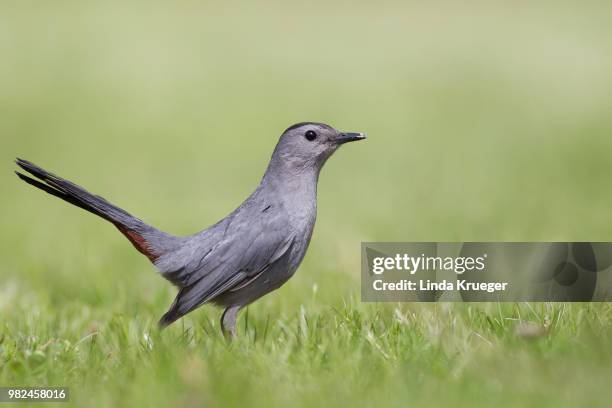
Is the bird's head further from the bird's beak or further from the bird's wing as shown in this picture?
the bird's wing

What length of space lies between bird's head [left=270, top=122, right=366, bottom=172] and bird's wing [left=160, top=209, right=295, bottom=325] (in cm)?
40

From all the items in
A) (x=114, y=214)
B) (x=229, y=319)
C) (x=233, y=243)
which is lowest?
(x=229, y=319)

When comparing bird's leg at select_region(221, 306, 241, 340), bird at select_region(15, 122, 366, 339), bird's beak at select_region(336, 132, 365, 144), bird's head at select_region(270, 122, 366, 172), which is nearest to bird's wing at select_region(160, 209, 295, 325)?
bird at select_region(15, 122, 366, 339)

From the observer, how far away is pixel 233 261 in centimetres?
467

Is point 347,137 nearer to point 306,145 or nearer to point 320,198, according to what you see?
point 306,145

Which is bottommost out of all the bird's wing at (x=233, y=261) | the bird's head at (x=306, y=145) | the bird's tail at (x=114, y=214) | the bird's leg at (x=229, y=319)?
the bird's leg at (x=229, y=319)

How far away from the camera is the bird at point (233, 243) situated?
15.3 feet

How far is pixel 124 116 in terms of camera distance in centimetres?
1455

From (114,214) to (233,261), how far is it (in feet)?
2.44

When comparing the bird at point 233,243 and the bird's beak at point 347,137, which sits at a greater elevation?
the bird's beak at point 347,137

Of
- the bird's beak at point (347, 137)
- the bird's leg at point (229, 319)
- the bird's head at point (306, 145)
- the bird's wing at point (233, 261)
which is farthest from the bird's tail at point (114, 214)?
the bird's beak at point (347, 137)

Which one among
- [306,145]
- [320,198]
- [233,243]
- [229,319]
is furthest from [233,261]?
[320,198]

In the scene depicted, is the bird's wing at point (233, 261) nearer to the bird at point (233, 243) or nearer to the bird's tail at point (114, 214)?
the bird at point (233, 243)

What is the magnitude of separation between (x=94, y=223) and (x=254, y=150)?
3.71 m
